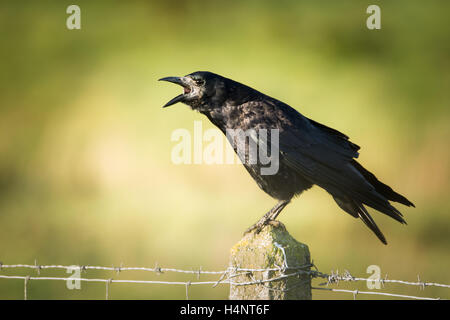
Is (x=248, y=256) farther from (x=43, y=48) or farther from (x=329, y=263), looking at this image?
(x=43, y=48)

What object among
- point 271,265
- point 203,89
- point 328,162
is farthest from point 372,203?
point 203,89

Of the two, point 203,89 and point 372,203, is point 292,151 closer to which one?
point 372,203

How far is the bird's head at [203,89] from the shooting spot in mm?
4758

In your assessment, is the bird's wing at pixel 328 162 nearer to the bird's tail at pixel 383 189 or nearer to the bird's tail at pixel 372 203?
the bird's tail at pixel 372 203

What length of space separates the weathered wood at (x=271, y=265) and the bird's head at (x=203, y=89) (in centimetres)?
214

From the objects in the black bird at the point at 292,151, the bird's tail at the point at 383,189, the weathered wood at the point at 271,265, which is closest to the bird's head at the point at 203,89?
the black bird at the point at 292,151

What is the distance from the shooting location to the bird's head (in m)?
4.76

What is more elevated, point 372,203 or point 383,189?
point 383,189

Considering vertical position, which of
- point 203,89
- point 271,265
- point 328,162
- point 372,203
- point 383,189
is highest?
point 203,89

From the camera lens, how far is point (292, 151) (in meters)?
4.31

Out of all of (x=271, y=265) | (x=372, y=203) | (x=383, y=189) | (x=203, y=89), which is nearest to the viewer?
(x=271, y=265)

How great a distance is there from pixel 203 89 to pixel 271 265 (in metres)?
2.38

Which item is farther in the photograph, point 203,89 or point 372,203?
point 203,89
